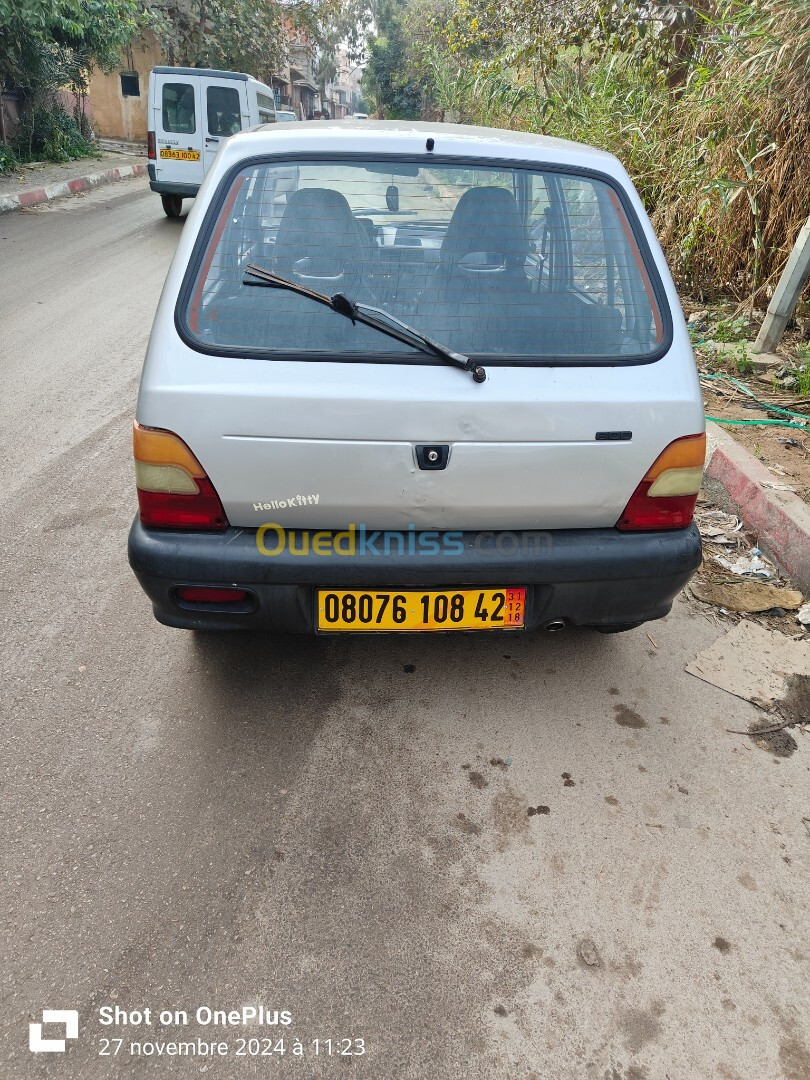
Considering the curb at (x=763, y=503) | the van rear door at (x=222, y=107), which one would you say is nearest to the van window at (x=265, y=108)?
the van rear door at (x=222, y=107)

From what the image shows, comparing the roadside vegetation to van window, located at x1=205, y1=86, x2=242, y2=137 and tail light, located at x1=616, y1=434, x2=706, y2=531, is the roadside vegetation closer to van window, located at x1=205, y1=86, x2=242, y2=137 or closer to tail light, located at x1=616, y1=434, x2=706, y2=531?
van window, located at x1=205, y1=86, x2=242, y2=137

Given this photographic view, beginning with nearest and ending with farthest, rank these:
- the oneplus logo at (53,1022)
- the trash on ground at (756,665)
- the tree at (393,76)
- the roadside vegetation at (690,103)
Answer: the oneplus logo at (53,1022) < the trash on ground at (756,665) < the roadside vegetation at (690,103) < the tree at (393,76)

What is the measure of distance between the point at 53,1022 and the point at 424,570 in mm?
1340

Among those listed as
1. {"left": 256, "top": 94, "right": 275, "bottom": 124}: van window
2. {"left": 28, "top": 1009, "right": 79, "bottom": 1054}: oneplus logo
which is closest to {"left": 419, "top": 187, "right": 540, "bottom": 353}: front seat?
{"left": 28, "top": 1009, "right": 79, "bottom": 1054}: oneplus logo

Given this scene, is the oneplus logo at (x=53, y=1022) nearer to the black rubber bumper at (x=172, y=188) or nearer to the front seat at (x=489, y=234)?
the front seat at (x=489, y=234)

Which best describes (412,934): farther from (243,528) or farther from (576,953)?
(243,528)

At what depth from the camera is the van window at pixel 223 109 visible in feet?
41.5

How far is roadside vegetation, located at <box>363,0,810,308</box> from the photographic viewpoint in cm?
568

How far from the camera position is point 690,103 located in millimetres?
6773

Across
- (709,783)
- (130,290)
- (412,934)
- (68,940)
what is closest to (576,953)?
(412,934)

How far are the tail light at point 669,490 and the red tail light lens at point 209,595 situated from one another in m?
1.13

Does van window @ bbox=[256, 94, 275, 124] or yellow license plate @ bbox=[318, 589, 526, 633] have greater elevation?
van window @ bbox=[256, 94, 275, 124]

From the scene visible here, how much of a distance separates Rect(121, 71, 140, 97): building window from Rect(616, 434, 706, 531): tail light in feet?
99.3

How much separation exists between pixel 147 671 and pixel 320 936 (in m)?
1.21
